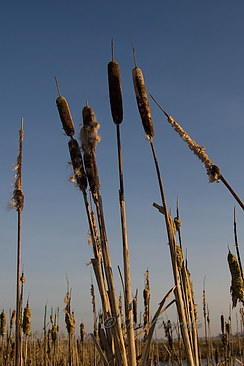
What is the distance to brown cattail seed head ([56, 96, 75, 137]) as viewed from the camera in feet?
5.99

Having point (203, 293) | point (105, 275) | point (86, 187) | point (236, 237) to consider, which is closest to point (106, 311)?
point (105, 275)

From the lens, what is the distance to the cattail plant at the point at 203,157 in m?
1.16

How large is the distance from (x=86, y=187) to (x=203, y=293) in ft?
12.1

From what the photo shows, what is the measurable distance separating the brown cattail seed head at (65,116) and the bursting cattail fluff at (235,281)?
103cm

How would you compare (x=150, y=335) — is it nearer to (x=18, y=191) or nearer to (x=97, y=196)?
(x=97, y=196)

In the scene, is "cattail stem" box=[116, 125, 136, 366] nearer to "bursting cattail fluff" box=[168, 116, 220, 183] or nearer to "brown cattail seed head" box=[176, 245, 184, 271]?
"brown cattail seed head" box=[176, 245, 184, 271]

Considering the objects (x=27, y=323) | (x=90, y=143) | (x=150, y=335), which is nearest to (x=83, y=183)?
(x=90, y=143)

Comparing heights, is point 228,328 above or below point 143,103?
below

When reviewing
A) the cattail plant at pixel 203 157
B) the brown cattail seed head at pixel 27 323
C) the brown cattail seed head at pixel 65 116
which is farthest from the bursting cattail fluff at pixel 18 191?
the brown cattail seed head at pixel 27 323

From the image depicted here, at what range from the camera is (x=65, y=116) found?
6.00 feet

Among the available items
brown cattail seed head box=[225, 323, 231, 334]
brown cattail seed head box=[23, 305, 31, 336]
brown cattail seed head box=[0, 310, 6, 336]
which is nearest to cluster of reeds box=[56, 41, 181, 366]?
brown cattail seed head box=[23, 305, 31, 336]

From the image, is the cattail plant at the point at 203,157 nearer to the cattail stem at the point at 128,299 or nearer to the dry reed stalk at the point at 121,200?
the dry reed stalk at the point at 121,200

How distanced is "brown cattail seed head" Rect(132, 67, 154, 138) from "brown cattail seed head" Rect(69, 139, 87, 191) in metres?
Result: 0.36

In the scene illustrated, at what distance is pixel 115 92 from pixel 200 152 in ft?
1.93
